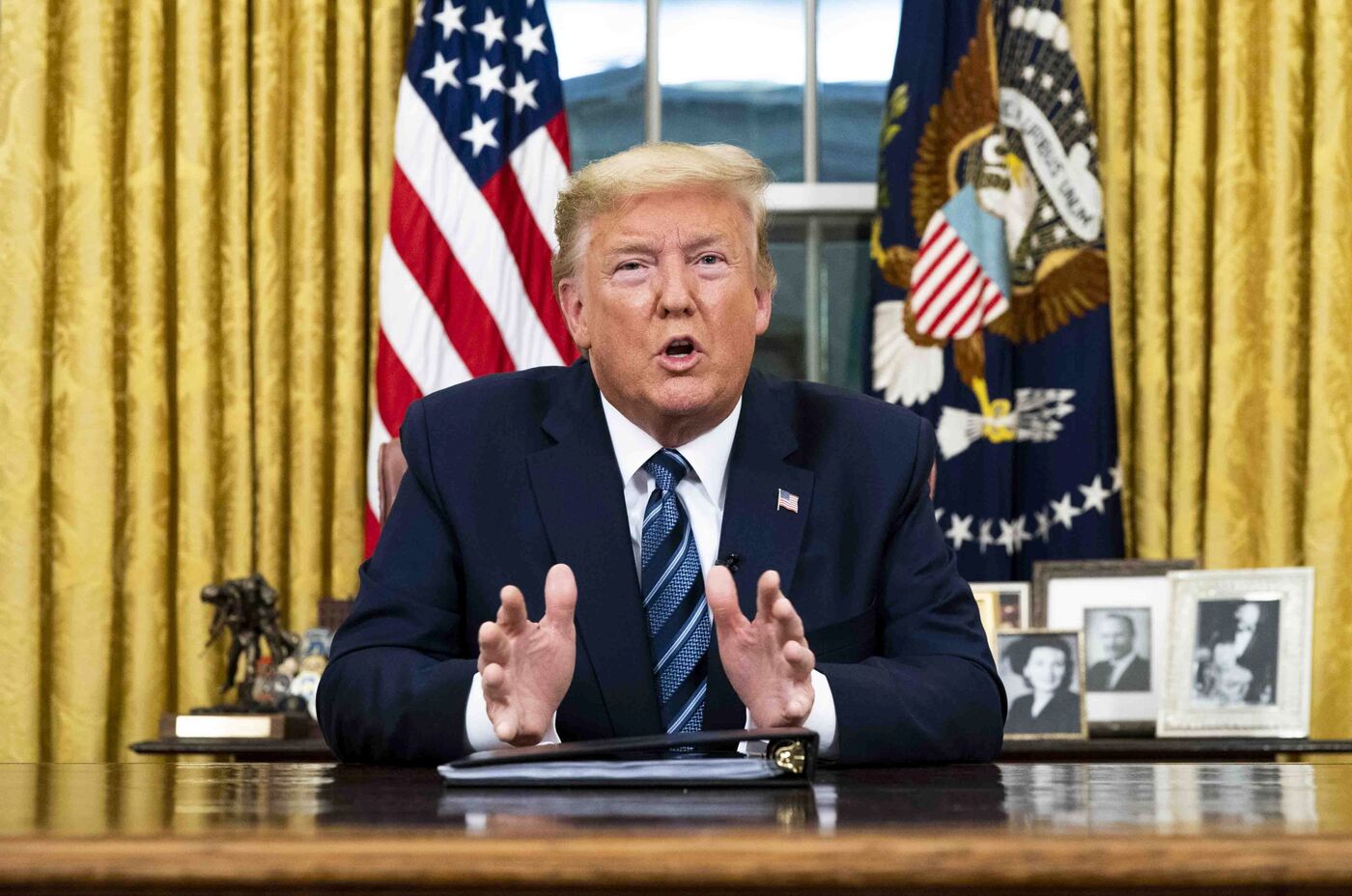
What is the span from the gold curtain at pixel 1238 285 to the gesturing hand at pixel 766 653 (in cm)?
246

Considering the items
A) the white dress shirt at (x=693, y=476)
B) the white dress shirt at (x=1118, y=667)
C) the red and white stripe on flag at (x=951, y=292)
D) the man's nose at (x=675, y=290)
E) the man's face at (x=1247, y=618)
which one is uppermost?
the red and white stripe on flag at (x=951, y=292)

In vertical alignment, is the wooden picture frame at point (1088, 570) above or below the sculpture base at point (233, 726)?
above

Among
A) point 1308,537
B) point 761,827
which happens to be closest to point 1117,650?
point 1308,537

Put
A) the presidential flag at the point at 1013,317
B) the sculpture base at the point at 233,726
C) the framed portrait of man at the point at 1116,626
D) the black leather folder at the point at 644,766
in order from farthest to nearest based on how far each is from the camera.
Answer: the presidential flag at the point at 1013,317
the framed portrait of man at the point at 1116,626
the sculpture base at the point at 233,726
the black leather folder at the point at 644,766

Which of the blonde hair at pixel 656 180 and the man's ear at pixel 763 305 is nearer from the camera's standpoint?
the blonde hair at pixel 656 180

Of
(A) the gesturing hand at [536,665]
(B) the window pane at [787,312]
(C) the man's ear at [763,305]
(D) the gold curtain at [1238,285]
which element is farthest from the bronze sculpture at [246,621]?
(A) the gesturing hand at [536,665]

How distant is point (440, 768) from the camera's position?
4.18 feet

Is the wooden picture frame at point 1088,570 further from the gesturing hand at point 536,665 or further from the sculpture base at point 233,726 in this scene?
the gesturing hand at point 536,665

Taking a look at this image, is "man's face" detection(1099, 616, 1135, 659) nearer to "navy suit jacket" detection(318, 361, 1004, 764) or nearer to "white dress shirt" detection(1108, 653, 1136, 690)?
"white dress shirt" detection(1108, 653, 1136, 690)

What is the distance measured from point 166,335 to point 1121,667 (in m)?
2.28

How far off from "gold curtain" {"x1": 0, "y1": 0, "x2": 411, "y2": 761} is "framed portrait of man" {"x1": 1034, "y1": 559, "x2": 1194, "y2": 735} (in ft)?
5.30

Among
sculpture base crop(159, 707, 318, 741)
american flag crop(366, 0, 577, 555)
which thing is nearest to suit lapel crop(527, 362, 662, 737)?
sculpture base crop(159, 707, 318, 741)

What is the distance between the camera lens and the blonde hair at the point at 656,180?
2186mm

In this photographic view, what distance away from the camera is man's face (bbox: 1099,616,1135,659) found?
3572mm
